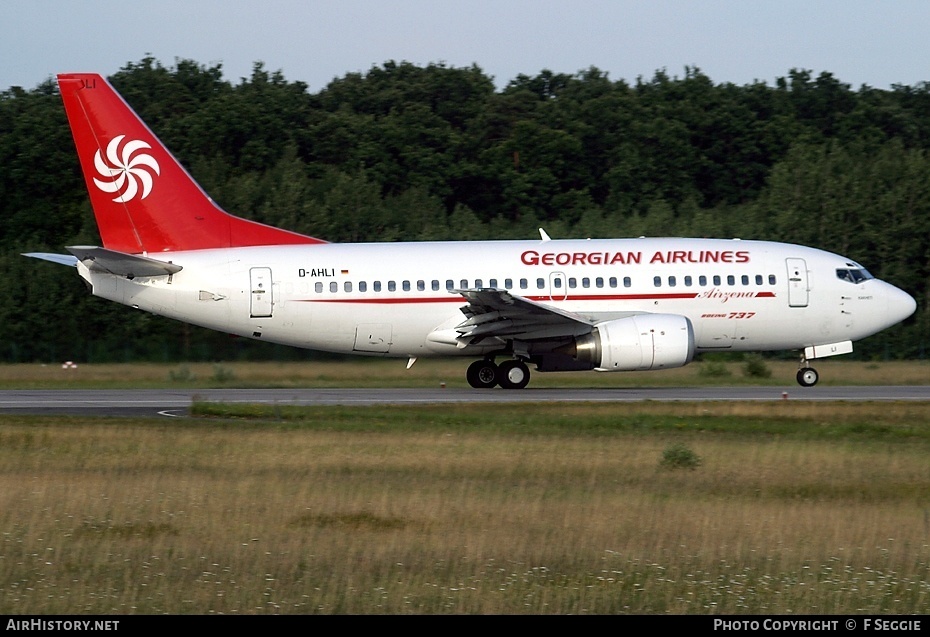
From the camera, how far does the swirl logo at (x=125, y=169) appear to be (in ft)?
101

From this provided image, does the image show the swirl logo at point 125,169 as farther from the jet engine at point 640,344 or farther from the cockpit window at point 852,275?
the cockpit window at point 852,275

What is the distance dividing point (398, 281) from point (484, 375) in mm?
3157

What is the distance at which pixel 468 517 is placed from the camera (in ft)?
45.0

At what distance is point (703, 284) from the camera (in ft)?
99.9

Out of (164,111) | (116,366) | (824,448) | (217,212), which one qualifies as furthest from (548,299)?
(164,111)

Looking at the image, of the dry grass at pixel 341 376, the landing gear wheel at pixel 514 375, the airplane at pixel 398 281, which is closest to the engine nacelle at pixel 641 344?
the airplane at pixel 398 281

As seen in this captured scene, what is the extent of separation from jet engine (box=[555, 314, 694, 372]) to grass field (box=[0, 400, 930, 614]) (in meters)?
5.58

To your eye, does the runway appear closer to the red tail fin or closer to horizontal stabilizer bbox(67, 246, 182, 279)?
horizontal stabilizer bbox(67, 246, 182, 279)

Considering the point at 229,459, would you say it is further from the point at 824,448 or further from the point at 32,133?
the point at 32,133

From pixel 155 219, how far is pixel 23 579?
20667 mm

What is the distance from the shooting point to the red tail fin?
1206 inches

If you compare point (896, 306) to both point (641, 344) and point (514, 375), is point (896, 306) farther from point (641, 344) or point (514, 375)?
point (514, 375)

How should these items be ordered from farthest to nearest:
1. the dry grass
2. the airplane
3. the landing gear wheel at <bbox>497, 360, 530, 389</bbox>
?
the dry grass < the landing gear wheel at <bbox>497, 360, 530, 389</bbox> < the airplane

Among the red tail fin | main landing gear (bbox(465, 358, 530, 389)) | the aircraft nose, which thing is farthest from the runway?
the red tail fin
